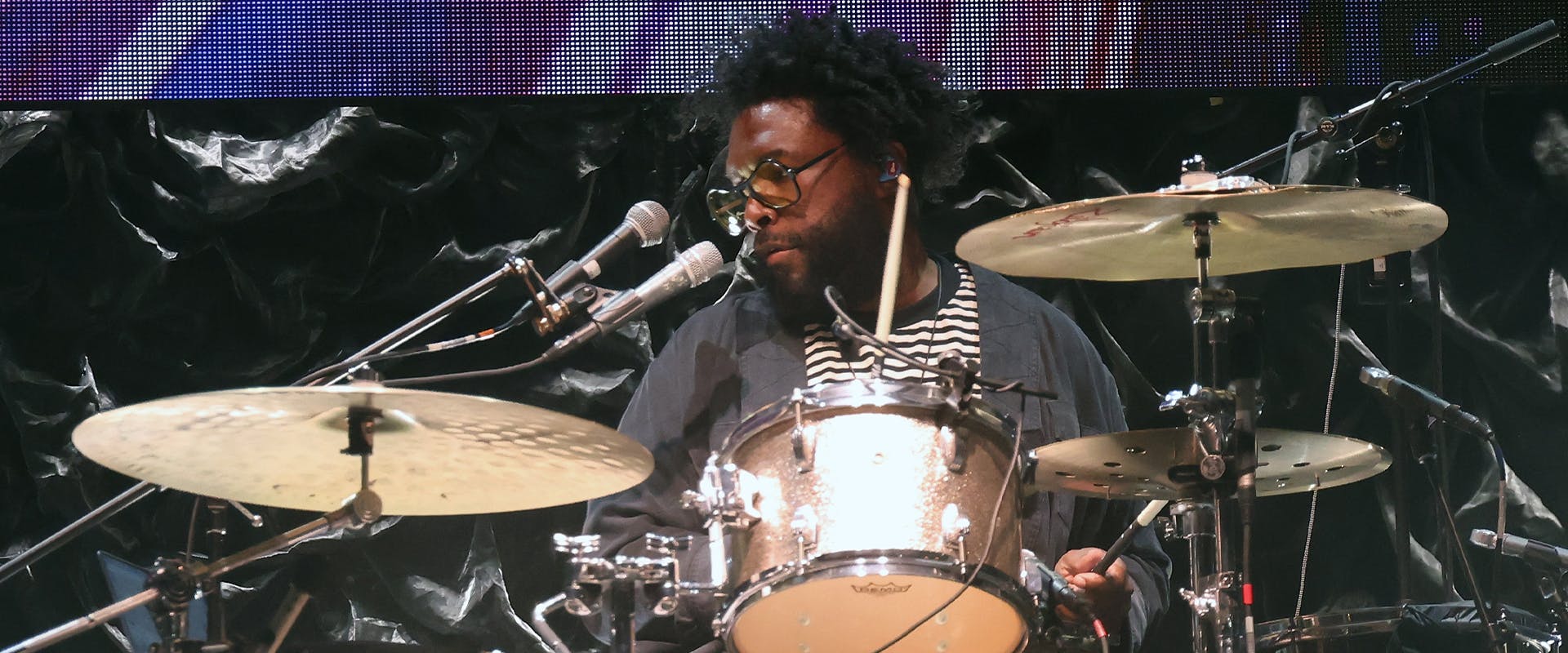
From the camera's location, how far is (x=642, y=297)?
2482 mm

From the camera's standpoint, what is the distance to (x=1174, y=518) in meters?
2.58

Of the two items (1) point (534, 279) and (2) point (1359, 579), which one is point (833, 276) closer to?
(1) point (534, 279)

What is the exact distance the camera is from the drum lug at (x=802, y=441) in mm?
2367

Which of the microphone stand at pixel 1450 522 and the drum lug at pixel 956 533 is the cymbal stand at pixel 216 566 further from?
the microphone stand at pixel 1450 522

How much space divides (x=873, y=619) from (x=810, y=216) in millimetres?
1026

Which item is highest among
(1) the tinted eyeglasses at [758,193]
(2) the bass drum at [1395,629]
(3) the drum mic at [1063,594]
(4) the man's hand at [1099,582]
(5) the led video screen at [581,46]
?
(5) the led video screen at [581,46]

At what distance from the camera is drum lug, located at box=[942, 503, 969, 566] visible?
2.30 meters

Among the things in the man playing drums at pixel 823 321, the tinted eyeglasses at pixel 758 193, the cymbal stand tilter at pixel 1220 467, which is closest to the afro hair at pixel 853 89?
the man playing drums at pixel 823 321

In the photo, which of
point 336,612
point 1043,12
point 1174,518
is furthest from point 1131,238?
point 336,612

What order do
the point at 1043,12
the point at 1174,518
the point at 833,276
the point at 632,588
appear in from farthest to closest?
the point at 1043,12, the point at 833,276, the point at 1174,518, the point at 632,588

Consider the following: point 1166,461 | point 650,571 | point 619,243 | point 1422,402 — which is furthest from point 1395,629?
point 619,243

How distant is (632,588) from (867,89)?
1433 millimetres

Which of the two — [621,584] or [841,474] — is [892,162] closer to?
[841,474]

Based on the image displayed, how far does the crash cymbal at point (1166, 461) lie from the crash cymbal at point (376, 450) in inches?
25.5
